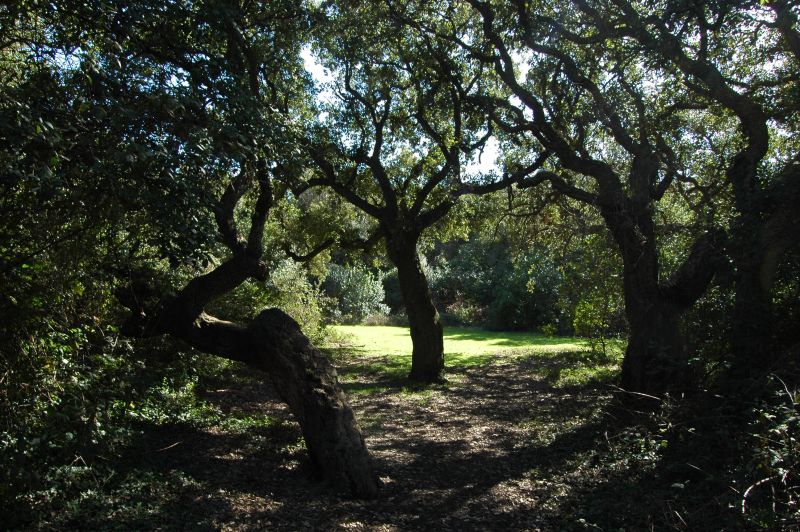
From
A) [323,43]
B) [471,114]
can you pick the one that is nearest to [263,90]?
[323,43]

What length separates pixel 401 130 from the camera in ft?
46.8

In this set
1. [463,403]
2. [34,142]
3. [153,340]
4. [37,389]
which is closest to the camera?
[34,142]

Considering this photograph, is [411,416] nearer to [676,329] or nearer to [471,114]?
[676,329]

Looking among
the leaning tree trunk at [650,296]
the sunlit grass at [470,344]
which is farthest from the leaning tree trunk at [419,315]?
the leaning tree trunk at [650,296]

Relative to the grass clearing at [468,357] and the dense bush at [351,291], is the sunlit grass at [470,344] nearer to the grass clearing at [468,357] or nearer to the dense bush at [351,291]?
the grass clearing at [468,357]

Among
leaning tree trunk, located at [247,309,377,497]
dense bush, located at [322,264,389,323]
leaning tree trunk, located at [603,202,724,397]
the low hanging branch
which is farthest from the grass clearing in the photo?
leaning tree trunk, located at [247,309,377,497]

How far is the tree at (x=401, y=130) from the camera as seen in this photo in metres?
11.8

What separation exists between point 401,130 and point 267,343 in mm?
8533

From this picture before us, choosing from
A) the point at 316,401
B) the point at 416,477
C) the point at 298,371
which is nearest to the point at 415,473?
the point at 416,477

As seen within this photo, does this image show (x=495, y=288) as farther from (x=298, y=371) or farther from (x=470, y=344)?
(x=298, y=371)

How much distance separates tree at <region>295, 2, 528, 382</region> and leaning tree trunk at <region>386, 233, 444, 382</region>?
0.02 m

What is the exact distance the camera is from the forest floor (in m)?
5.34

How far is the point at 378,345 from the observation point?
72.3 ft

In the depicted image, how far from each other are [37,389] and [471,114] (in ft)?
32.9
